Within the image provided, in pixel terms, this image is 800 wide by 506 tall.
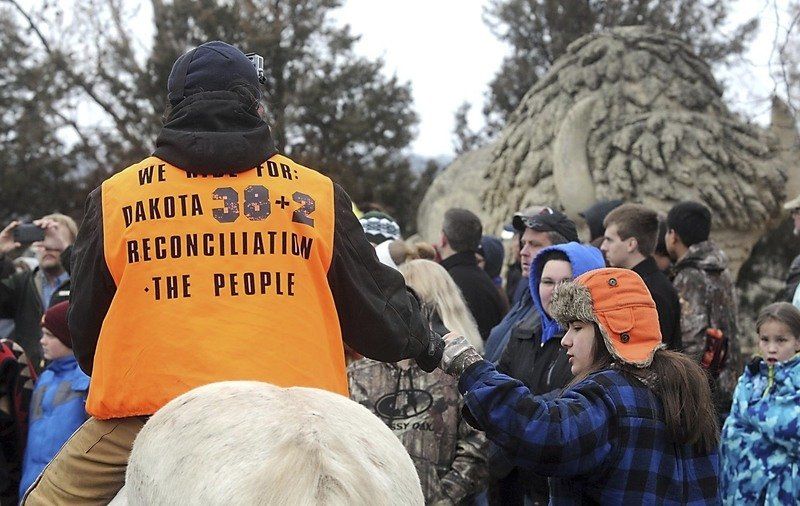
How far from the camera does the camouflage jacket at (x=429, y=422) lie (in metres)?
4.20

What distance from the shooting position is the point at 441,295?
453 cm

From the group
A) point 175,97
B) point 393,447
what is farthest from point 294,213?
point 393,447

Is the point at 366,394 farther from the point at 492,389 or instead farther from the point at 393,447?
the point at 393,447

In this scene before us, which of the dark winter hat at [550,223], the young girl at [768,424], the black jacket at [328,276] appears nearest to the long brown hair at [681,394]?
the black jacket at [328,276]

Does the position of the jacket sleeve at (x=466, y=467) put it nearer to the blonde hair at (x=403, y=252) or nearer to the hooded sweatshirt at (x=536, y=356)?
the hooded sweatshirt at (x=536, y=356)

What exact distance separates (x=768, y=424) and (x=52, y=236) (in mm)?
4899

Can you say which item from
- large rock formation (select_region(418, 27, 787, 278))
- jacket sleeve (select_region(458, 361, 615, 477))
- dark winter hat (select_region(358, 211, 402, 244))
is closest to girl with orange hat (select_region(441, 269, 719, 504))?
jacket sleeve (select_region(458, 361, 615, 477))

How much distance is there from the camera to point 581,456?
286 cm

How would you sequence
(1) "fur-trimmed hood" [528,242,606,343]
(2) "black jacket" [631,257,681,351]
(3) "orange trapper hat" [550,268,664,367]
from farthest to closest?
(2) "black jacket" [631,257,681,351] → (1) "fur-trimmed hood" [528,242,606,343] → (3) "orange trapper hat" [550,268,664,367]

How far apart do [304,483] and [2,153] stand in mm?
23669

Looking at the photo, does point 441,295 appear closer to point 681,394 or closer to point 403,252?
point 403,252

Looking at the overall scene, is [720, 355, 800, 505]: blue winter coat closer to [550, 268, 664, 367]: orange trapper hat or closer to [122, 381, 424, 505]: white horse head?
[550, 268, 664, 367]: orange trapper hat

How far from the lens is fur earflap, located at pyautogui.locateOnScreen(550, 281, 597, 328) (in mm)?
3227

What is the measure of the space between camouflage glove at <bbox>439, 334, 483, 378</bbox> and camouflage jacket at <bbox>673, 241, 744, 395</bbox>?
2.97m
